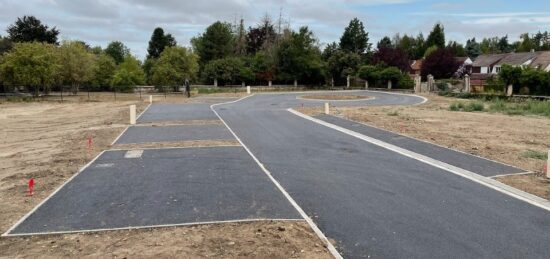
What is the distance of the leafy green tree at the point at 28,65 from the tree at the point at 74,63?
587cm

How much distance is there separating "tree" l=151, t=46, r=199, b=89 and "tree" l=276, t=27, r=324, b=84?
16.3 m

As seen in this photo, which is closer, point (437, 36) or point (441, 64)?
point (441, 64)

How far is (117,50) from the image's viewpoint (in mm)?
106438

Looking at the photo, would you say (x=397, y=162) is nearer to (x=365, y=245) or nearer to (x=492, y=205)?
(x=492, y=205)

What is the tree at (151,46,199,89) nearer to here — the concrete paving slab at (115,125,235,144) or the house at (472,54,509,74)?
the concrete paving slab at (115,125,235,144)

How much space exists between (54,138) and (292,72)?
182ft

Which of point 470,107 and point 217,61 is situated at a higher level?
point 217,61

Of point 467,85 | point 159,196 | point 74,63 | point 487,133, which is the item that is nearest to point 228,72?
point 74,63

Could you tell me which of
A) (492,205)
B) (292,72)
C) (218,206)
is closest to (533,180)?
(492,205)

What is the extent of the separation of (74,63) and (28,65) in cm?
872

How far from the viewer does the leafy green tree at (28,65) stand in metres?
52.1

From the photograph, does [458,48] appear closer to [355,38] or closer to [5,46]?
[355,38]

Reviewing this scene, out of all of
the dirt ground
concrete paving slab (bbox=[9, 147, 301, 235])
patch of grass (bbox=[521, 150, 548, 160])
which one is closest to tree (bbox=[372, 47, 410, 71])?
patch of grass (bbox=[521, 150, 548, 160])

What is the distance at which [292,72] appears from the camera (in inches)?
3039
